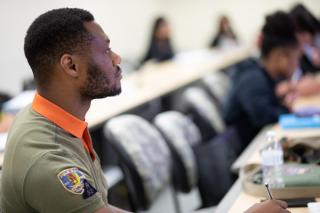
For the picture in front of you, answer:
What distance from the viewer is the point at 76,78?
131 centimetres

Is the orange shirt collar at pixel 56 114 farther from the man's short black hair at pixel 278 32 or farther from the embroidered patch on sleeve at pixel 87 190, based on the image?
the man's short black hair at pixel 278 32

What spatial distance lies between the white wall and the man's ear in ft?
15.5

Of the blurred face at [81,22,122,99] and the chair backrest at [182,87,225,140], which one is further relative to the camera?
the chair backrest at [182,87,225,140]

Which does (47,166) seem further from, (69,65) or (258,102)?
(258,102)

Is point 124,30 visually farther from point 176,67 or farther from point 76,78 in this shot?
point 76,78

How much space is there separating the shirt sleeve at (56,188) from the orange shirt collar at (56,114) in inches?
5.4

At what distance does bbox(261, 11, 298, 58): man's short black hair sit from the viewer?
2.60 meters

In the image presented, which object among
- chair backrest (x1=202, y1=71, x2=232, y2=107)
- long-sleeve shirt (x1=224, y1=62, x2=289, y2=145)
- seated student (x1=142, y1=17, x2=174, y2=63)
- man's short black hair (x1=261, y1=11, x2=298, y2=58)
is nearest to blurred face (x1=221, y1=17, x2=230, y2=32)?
seated student (x1=142, y1=17, x2=174, y2=63)

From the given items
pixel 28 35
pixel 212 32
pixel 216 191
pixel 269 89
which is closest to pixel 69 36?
pixel 28 35

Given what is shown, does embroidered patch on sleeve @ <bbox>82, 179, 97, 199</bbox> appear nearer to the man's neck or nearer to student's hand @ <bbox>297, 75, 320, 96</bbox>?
the man's neck

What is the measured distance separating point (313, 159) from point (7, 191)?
1132 mm

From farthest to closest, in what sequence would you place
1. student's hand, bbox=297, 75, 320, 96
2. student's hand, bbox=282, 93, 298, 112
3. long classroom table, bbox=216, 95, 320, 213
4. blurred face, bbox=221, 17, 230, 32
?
1. blurred face, bbox=221, 17, 230, 32
2. student's hand, bbox=297, 75, 320, 96
3. student's hand, bbox=282, 93, 298, 112
4. long classroom table, bbox=216, 95, 320, 213

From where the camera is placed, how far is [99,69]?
4.42ft

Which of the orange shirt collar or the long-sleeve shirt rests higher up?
the orange shirt collar
